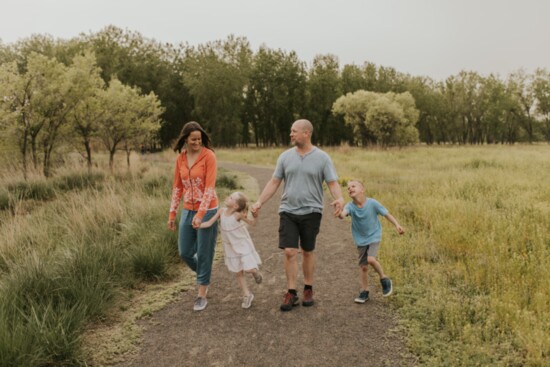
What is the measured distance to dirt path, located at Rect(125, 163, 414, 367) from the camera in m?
3.52

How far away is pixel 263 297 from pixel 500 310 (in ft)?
8.83

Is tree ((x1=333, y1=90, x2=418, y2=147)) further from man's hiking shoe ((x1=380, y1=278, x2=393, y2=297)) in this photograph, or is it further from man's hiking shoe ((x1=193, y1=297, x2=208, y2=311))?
man's hiking shoe ((x1=193, y1=297, x2=208, y2=311))

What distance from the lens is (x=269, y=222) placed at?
9336mm

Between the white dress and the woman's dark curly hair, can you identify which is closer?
the woman's dark curly hair

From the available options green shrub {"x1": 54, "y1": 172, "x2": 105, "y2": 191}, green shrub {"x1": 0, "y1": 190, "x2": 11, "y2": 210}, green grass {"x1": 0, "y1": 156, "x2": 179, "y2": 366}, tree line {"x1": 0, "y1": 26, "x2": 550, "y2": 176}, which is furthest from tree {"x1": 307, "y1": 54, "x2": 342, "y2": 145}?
green grass {"x1": 0, "y1": 156, "x2": 179, "y2": 366}

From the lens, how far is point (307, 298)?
4.65 metres

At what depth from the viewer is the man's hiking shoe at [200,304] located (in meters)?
4.63

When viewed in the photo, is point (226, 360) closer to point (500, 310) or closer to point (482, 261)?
point (500, 310)

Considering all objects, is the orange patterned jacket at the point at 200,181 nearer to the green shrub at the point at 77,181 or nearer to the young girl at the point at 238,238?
the young girl at the point at 238,238

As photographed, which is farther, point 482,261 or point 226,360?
point 482,261

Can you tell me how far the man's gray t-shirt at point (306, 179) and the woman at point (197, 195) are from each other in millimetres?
902

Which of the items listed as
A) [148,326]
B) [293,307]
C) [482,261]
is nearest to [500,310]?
[482,261]

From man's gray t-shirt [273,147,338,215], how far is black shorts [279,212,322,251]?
0.20 ft

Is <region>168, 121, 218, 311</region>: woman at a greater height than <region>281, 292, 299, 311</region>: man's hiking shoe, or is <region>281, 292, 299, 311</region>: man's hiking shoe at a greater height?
<region>168, 121, 218, 311</region>: woman
